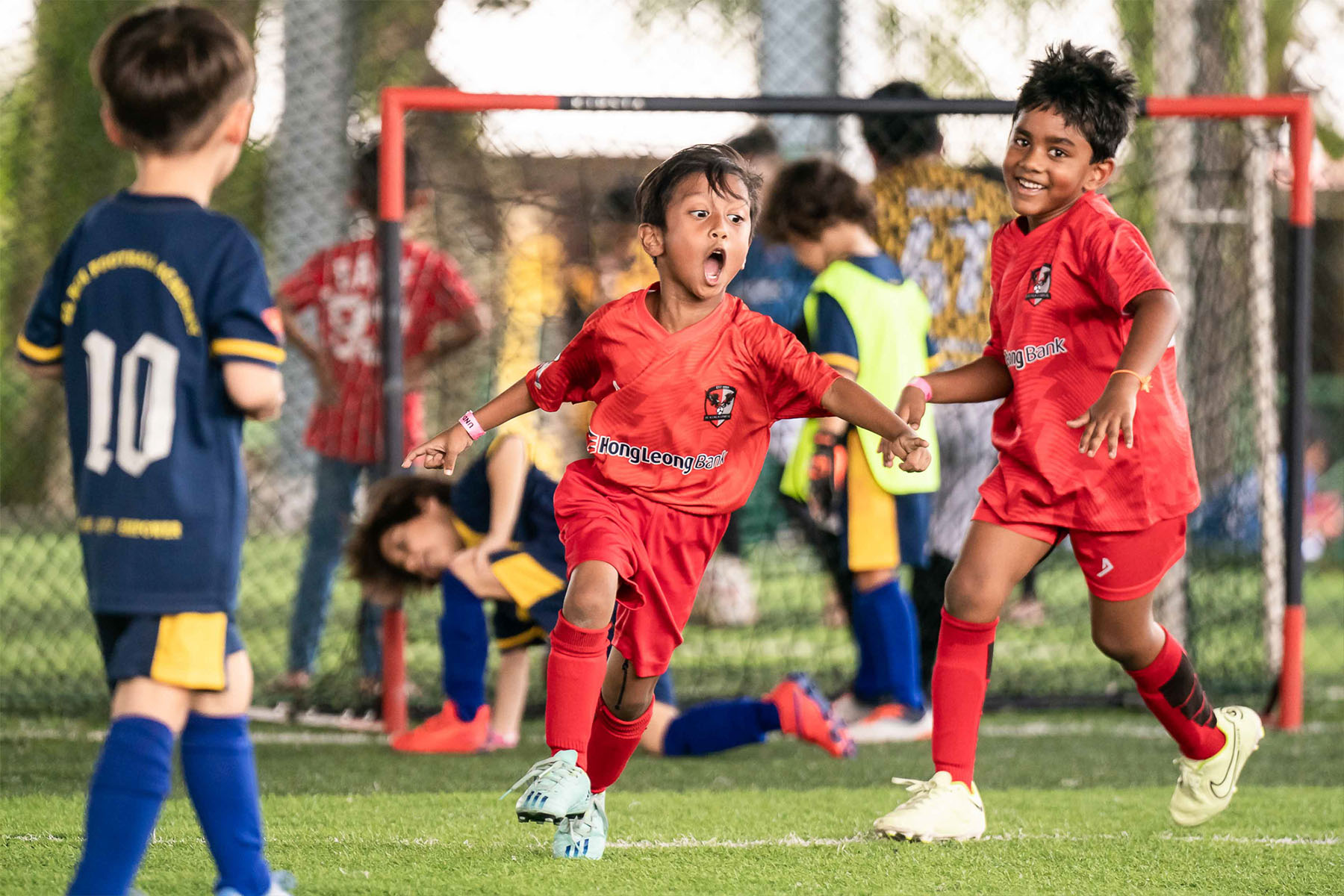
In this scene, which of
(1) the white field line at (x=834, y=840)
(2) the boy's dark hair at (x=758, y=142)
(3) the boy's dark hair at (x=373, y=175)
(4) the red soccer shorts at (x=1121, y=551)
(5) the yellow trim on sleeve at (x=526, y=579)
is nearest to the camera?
(1) the white field line at (x=834, y=840)

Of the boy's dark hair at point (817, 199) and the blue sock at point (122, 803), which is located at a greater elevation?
the boy's dark hair at point (817, 199)

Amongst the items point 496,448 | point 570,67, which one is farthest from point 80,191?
point 496,448

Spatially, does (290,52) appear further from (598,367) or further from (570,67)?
(598,367)

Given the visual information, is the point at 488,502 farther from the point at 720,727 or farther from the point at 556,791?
the point at 556,791

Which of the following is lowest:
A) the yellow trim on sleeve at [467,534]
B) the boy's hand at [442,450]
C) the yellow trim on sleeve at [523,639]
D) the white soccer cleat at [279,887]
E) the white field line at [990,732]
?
the white field line at [990,732]

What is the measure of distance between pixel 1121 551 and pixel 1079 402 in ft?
1.06

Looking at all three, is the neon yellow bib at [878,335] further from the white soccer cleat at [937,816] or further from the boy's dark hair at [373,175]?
the white soccer cleat at [937,816]

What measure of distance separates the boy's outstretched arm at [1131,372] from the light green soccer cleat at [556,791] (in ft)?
3.59

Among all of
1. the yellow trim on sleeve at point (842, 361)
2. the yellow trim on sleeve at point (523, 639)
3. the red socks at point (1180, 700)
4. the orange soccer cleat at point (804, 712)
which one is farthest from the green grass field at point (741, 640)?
the red socks at point (1180, 700)

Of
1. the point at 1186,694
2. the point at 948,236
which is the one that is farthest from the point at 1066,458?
the point at 948,236

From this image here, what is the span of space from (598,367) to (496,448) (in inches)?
53.7

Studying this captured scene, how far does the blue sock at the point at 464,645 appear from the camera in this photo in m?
4.38

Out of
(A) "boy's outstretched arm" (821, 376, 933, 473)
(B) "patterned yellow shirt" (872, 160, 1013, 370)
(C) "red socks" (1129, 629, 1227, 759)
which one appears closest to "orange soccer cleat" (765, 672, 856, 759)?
(C) "red socks" (1129, 629, 1227, 759)

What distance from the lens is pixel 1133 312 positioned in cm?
292
